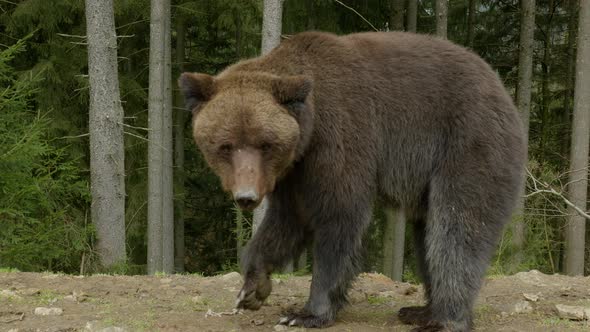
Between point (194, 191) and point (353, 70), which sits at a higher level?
point (353, 70)

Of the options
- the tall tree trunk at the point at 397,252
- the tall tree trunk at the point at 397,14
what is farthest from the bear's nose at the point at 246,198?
the tall tree trunk at the point at 397,14

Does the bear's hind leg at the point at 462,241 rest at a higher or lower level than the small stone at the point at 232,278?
higher

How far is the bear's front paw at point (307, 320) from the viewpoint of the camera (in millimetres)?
5586

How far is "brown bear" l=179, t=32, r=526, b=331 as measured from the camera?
516 centimetres

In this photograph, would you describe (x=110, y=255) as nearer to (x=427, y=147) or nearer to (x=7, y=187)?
(x=7, y=187)

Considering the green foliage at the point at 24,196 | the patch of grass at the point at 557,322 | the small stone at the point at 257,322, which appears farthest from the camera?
the green foliage at the point at 24,196

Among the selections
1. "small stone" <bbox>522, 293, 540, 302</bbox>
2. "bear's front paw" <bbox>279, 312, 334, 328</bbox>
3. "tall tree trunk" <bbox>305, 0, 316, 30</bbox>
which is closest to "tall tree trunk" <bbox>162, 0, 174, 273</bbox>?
"tall tree trunk" <bbox>305, 0, 316, 30</bbox>

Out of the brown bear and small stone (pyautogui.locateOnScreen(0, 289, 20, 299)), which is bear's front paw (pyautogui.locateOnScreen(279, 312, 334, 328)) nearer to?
the brown bear

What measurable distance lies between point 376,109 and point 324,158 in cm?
71

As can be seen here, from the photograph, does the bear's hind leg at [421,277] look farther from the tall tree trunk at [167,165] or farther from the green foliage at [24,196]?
the tall tree trunk at [167,165]

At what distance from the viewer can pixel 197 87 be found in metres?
5.27

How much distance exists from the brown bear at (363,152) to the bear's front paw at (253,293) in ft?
0.04

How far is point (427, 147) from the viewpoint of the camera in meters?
5.77

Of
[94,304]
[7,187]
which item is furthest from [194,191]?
[94,304]
